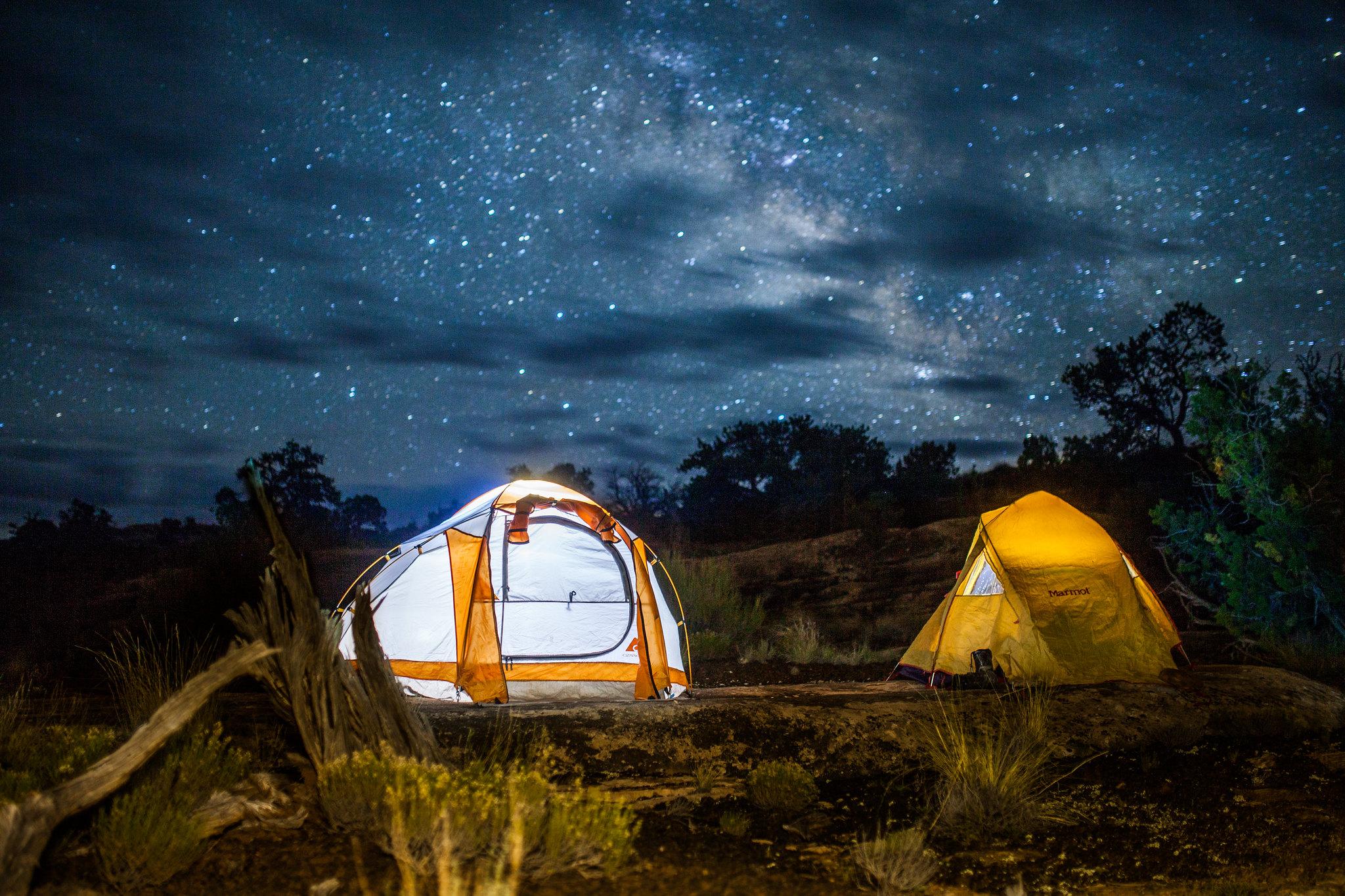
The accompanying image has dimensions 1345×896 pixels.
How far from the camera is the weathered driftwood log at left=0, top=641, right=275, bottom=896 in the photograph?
3.22 meters

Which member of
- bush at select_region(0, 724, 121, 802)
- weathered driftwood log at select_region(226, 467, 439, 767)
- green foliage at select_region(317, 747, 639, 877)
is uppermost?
weathered driftwood log at select_region(226, 467, 439, 767)

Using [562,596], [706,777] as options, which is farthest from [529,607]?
[706,777]

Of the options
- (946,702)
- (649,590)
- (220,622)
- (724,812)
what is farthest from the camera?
(220,622)

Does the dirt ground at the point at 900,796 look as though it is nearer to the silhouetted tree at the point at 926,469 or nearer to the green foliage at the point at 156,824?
the green foliage at the point at 156,824

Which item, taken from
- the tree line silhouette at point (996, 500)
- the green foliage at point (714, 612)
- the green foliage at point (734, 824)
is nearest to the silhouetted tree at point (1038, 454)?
the tree line silhouette at point (996, 500)

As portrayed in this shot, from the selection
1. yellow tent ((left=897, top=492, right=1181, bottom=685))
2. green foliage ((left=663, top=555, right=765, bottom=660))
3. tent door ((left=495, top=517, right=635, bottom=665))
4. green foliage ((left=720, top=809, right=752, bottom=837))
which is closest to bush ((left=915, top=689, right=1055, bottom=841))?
green foliage ((left=720, top=809, right=752, bottom=837))

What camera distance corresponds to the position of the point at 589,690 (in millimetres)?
8680

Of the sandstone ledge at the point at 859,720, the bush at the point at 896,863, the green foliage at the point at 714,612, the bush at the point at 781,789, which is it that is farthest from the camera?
the green foliage at the point at 714,612

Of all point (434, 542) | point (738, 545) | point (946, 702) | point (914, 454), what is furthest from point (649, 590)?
point (914, 454)

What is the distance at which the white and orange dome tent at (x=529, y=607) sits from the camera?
834cm

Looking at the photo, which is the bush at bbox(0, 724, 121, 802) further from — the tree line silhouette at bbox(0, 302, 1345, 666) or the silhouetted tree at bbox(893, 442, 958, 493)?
the silhouetted tree at bbox(893, 442, 958, 493)

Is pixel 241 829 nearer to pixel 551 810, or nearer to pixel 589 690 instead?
pixel 551 810

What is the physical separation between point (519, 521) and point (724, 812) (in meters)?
4.09

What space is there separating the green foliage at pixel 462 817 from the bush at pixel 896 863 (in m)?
1.20
